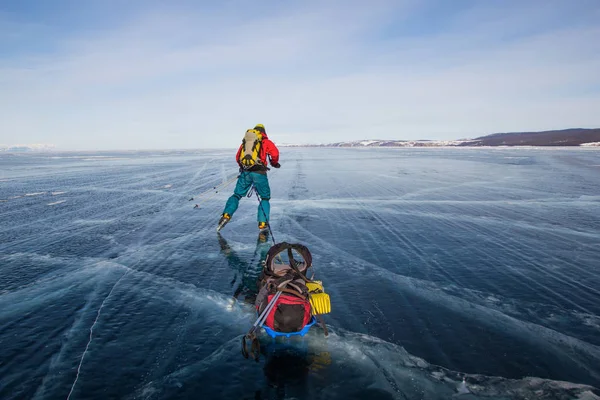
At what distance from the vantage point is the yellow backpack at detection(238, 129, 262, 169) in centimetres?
888

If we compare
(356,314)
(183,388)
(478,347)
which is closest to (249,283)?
(356,314)

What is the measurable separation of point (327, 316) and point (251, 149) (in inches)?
222

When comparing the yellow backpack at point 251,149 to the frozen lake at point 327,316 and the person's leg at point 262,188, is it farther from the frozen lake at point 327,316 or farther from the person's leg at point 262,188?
the frozen lake at point 327,316

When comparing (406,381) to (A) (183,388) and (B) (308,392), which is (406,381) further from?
(A) (183,388)

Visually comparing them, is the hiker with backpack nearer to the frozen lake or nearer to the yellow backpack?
the yellow backpack

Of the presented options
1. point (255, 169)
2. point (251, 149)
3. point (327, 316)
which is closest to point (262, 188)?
point (255, 169)

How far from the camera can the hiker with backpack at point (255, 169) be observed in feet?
29.1

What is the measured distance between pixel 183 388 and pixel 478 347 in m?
3.38

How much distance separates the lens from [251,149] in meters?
8.88

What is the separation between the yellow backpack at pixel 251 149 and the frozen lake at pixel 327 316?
194 cm

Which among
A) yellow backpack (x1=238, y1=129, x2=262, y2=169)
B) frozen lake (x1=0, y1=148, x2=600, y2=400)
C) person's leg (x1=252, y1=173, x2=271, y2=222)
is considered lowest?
frozen lake (x1=0, y1=148, x2=600, y2=400)

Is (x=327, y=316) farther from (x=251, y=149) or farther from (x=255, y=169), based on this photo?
(x=251, y=149)

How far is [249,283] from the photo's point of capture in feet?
18.0

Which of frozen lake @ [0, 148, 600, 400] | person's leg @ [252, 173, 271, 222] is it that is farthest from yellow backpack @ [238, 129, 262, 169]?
frozen lake @ [0, 148, 600, 400]
